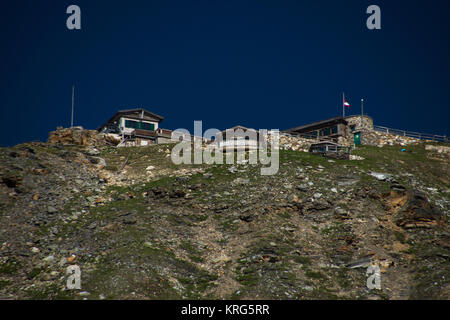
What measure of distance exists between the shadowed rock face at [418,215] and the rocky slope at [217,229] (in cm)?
9

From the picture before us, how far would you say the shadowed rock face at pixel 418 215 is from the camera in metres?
27.7

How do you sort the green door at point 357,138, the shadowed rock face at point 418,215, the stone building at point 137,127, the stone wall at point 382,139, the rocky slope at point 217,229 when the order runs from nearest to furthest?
the rocky slope at point 217,229
the shadowed rock face at point 418,215
the stone building at point 137,127
the stone wall at point 382,139
the green door at point 357,138

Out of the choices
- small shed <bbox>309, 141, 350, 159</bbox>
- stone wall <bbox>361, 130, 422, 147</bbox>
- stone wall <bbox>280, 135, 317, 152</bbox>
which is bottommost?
small shed <bbox>309, 141, 350, 159</bbox>

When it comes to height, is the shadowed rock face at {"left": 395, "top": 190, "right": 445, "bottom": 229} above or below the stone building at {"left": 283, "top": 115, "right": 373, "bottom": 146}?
below

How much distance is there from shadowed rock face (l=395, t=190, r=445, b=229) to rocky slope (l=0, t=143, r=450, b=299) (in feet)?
0.30

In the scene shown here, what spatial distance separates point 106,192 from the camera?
34.6m

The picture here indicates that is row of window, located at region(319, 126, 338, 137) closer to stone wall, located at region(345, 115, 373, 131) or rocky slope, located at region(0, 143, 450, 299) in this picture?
stone wall, located at region(345, 115, 373, 131)

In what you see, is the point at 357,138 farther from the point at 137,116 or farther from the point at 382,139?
the point at 137,116

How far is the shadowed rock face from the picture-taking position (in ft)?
90.8

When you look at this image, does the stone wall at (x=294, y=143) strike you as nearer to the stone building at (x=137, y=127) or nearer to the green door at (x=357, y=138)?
the green door at (x=357, y=138)

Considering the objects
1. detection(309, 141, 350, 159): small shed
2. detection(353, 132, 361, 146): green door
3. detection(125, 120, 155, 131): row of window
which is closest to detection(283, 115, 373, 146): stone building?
detection(353, 132, 361, 146): green door

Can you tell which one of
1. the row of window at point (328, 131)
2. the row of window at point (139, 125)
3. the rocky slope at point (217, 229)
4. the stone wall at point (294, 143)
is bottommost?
the rocky slope at point (217, 229)

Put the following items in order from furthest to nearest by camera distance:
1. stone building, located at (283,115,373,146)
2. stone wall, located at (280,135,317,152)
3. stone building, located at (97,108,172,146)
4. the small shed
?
stone building, located at (283,115,373,146) → stone building, located at (97,108,172,146) → stone wall, located at (280,135,317,152) → the small shed

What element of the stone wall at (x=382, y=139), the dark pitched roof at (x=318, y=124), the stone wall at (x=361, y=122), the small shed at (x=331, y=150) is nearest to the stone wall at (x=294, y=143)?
the small shed at (x=331, y=150)
